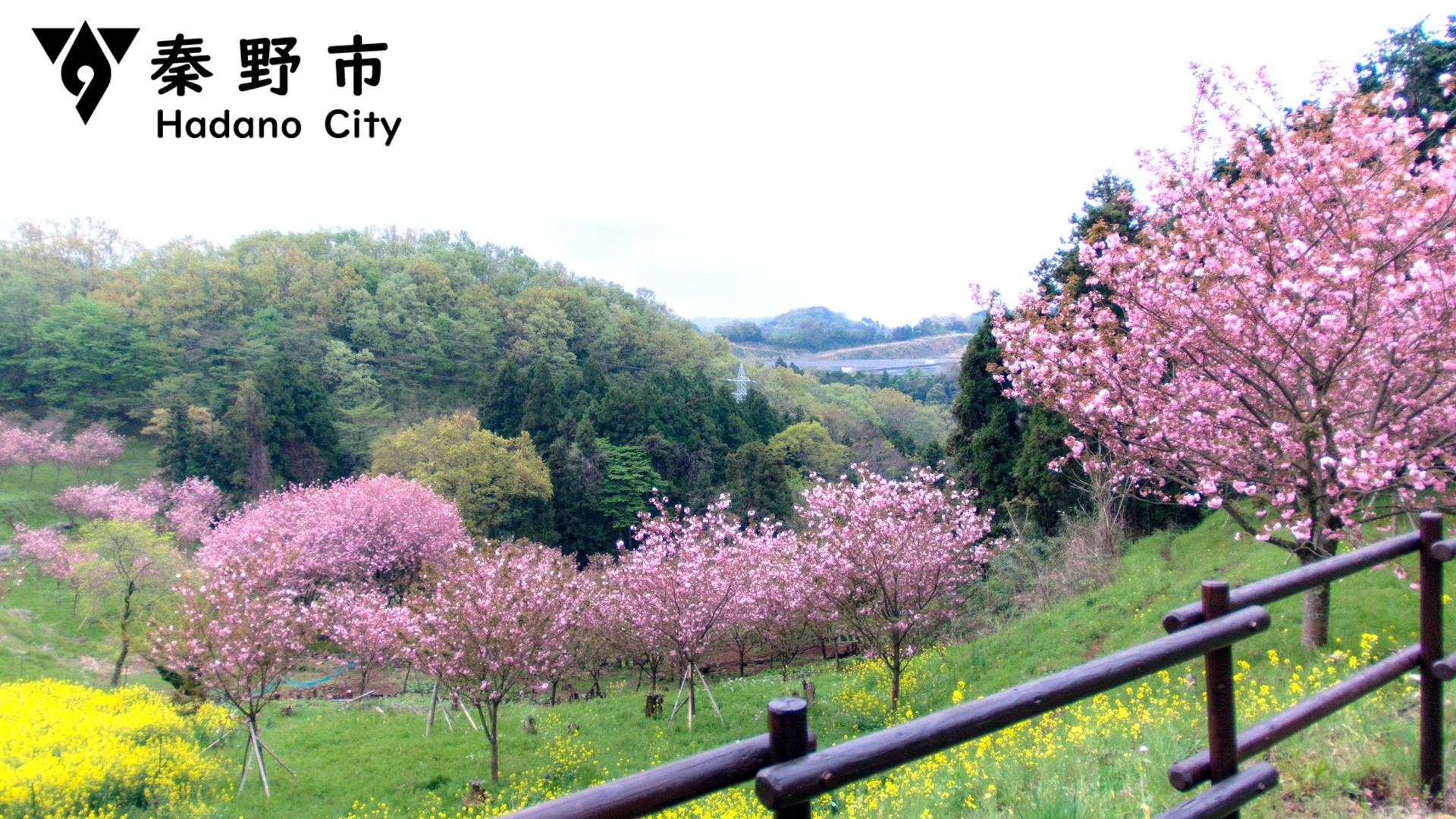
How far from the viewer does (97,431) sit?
42.2 metres

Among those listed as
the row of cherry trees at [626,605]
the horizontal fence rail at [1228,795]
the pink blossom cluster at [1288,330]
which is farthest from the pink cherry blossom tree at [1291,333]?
the horizontal fence rail at [1228,795]

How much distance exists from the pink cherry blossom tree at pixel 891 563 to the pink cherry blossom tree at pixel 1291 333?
4.25m

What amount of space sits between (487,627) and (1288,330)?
459 inches

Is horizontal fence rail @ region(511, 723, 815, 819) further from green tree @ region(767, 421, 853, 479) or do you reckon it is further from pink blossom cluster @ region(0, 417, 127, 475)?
pink blossom cluster @ region(0, 417, 127, 475)

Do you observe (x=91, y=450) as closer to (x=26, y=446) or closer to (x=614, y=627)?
(x=26, y=446)

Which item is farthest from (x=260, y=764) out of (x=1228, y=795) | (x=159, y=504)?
(x=159, y=504)

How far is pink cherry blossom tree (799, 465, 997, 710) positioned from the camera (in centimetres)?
1222

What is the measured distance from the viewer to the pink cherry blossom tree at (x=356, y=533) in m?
27.0

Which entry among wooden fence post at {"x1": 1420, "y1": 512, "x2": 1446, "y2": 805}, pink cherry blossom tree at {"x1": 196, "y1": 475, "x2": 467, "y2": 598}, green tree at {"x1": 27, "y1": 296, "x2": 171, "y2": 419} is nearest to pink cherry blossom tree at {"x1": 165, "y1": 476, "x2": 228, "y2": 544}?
pink cherry blossom tree at {"x1": 196, "y1": 475, "x2": 467, "y2": 598}

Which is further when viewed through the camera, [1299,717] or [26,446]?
[26,446]

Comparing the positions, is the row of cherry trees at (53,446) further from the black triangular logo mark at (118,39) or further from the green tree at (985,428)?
the green tree at (985,428)

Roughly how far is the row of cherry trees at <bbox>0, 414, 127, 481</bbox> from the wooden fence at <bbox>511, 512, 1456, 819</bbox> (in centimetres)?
4995

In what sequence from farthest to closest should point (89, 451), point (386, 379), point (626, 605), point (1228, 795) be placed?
1. point (386, 379)
2. point (89, 451)
3. point (626, 605)
4. point (1228, 795)

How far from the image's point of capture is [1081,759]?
458cm
